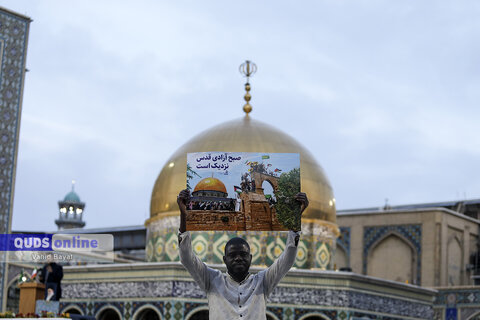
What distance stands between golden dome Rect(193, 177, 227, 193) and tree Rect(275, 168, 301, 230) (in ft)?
1.09

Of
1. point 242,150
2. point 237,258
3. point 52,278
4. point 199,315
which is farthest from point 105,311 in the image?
point 237,258

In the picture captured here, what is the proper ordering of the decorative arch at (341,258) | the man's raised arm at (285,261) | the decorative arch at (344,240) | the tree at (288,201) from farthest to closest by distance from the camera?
the decorative arch at (344,240) → the decorative arch at (341,258) → the tree at (288,201) → the man's raised arm at (285,261)

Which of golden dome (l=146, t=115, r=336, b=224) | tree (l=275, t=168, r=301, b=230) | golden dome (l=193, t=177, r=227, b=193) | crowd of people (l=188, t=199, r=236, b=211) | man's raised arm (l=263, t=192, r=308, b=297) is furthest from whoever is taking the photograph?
golden dome (l=146, t=115, r=336, b=224)

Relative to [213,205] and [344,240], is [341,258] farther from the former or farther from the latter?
[213,205]

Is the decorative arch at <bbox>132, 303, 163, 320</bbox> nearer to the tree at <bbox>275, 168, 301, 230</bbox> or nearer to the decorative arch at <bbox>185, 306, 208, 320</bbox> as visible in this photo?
the decorative arch at <bbox>185, 306, 208, 320</bbox>

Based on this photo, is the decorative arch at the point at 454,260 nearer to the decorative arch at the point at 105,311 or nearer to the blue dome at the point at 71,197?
the decorative arch at the point at 105,311

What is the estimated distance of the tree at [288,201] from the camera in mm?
4633

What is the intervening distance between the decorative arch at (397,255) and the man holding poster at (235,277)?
20.2m

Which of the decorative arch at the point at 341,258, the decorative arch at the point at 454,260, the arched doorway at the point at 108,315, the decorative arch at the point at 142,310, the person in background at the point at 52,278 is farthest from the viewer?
the decorative arch at the point at 341,258

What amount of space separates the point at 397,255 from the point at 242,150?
9.01 m

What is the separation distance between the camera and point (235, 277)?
445cm

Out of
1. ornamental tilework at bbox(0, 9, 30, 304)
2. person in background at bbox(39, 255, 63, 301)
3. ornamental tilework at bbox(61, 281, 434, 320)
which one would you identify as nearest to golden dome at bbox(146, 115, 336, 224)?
ornamental tilework at bbox(61, 281, 434, 320)

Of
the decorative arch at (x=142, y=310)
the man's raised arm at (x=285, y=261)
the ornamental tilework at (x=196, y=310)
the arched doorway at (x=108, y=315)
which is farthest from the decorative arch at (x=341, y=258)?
the man's raised arm at (x=285, y=261)

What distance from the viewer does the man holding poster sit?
4.36 meters
